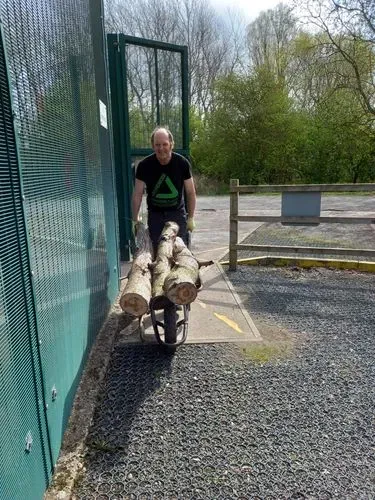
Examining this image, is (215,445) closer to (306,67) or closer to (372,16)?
(372,16)

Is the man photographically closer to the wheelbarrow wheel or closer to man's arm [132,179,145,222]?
man's arm [132,179,145,222]

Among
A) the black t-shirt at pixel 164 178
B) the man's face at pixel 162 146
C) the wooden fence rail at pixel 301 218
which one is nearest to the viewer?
the man's face at pixel 162 146

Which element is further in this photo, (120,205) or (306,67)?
(306,67)

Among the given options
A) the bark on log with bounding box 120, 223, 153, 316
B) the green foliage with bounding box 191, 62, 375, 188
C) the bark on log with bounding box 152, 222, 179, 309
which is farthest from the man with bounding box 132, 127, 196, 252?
the green foliage with bounding box 191, 62, 375, 188

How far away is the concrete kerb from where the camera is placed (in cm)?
618

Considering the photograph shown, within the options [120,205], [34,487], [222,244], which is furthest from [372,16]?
[34,487]

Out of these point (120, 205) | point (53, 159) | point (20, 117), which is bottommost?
point (120, 205)

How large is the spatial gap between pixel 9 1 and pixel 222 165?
25.0 meters

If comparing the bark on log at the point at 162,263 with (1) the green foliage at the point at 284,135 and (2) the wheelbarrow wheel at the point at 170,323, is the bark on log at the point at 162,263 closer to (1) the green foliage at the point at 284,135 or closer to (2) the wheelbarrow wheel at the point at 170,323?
(2) the wheelbarrow wheel at the point at 170,323

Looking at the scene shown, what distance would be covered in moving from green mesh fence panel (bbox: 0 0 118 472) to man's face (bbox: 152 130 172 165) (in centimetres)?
60

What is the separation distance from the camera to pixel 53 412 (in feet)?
7.64

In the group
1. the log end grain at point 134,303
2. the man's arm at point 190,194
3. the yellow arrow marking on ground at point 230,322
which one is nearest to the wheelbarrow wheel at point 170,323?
the log end grain at point 134,303

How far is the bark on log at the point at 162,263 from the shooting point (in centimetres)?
325

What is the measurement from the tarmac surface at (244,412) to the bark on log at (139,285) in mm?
680
